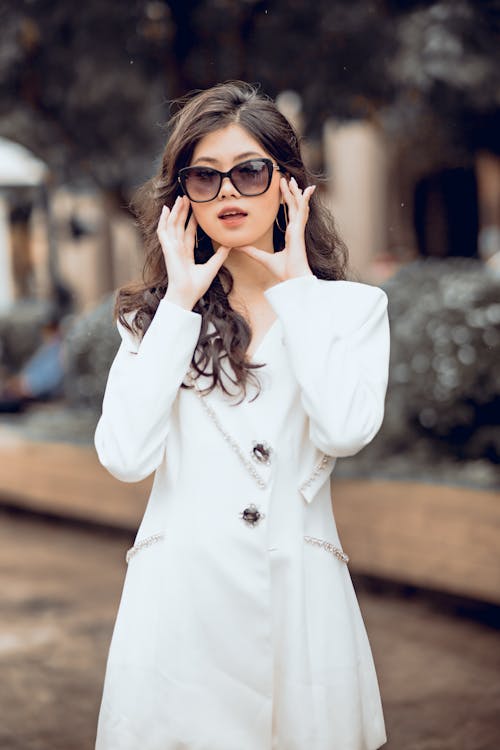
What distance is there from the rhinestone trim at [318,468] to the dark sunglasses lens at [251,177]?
0.57m

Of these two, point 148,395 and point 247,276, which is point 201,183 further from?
point 148,395

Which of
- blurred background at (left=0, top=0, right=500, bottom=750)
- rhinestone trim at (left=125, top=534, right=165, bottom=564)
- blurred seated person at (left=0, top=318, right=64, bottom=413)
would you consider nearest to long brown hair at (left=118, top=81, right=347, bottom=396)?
rhinestone trim at (left=125, top=534, right=165, bottom=564)

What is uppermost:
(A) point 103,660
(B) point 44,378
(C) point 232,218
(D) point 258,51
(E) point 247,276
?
(D) point 258,51

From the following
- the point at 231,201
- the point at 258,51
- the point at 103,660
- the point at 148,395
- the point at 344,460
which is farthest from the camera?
Result: the point at 258,51

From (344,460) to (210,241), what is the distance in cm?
398

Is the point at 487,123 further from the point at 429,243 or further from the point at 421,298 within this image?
the point at 429,243

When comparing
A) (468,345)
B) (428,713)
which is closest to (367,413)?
(428,713)

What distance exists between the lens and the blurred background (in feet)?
15.4

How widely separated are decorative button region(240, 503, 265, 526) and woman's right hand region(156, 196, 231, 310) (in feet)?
1.38

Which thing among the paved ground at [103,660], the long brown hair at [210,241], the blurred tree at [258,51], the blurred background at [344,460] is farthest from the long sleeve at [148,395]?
the blurred tree at [258,51]

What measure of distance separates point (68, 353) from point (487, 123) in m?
4.37

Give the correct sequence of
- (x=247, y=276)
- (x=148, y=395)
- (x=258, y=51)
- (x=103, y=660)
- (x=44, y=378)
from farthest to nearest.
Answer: (x=44, y=378)
(x=258, y=51)
(x=103, y=660)
(x=247, y=276)
(x=148, y=395)

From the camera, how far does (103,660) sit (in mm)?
4902

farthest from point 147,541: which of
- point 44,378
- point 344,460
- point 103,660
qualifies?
point 44,378
